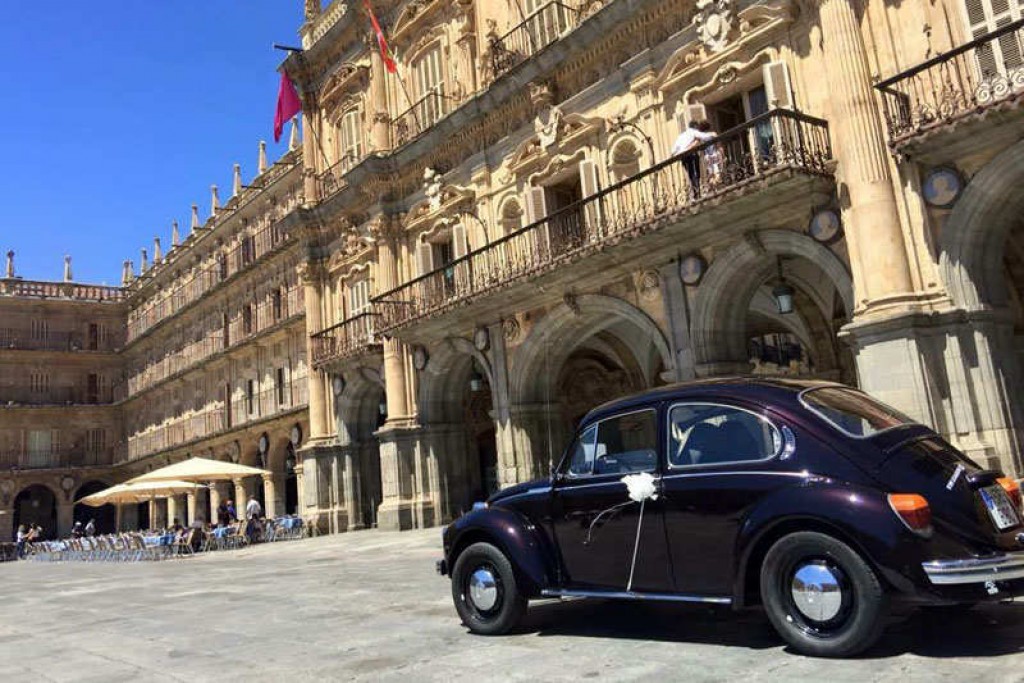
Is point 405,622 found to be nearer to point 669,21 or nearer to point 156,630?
point 156,630

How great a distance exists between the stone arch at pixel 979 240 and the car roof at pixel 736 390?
262 inches

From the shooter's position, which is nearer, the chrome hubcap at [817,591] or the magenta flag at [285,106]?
the chrome hubcap at [817,591]

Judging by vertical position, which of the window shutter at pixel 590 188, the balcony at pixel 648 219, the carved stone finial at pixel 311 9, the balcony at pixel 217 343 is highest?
Result: the carved stone finial at pixel 311 9

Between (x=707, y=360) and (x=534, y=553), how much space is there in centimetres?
867

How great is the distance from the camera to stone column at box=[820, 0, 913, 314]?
36.4ft

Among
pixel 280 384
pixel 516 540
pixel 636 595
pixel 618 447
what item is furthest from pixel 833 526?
pixel 280 384

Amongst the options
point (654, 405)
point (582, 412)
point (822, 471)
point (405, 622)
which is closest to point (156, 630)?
point (405, 622)

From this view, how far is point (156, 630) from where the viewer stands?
311 inches

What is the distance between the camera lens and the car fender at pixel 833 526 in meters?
4.19

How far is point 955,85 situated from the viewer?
1085 centimetres

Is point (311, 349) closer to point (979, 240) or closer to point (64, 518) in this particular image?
point (979, 240)

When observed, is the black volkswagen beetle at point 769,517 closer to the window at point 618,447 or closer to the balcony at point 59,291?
the window at point 618,447

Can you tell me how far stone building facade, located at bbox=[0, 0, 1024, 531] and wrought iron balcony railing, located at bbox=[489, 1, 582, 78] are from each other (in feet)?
0.17

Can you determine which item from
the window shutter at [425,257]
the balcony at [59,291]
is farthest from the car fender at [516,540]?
the balcony at [59,291]
